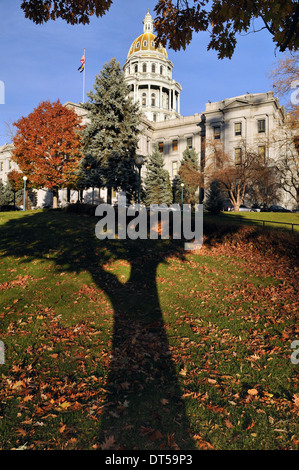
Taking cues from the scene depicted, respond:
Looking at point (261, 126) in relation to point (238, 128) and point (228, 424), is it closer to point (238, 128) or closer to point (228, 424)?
point (238, 128)

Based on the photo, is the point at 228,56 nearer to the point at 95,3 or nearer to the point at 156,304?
the point at 95,3

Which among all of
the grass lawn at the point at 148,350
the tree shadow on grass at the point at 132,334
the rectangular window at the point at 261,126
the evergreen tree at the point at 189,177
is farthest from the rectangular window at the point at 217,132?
the grass lawn at the point at 148,350

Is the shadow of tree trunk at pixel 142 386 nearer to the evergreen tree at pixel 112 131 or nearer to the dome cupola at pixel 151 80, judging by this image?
the evergreen tree at pixel 112 131

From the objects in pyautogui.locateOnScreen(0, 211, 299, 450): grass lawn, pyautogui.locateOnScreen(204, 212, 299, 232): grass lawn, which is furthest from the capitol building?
pyautogui.locateOnScreen(0, 211, 299, 450): grass lawn

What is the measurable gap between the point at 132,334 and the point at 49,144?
1110 inches

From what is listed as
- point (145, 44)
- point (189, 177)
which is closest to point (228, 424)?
point (189, 177)

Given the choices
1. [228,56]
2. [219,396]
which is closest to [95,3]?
[228,56]

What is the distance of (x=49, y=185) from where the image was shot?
3186 cm

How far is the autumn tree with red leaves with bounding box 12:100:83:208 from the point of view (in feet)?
99.7

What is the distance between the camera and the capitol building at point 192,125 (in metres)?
50.3

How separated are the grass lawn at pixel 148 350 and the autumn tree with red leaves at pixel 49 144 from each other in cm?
2053

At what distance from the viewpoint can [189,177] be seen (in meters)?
44.7

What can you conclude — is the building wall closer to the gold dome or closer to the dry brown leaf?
the dry brown leaf

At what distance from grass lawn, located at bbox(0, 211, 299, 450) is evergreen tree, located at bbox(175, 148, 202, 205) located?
33.6 meters
